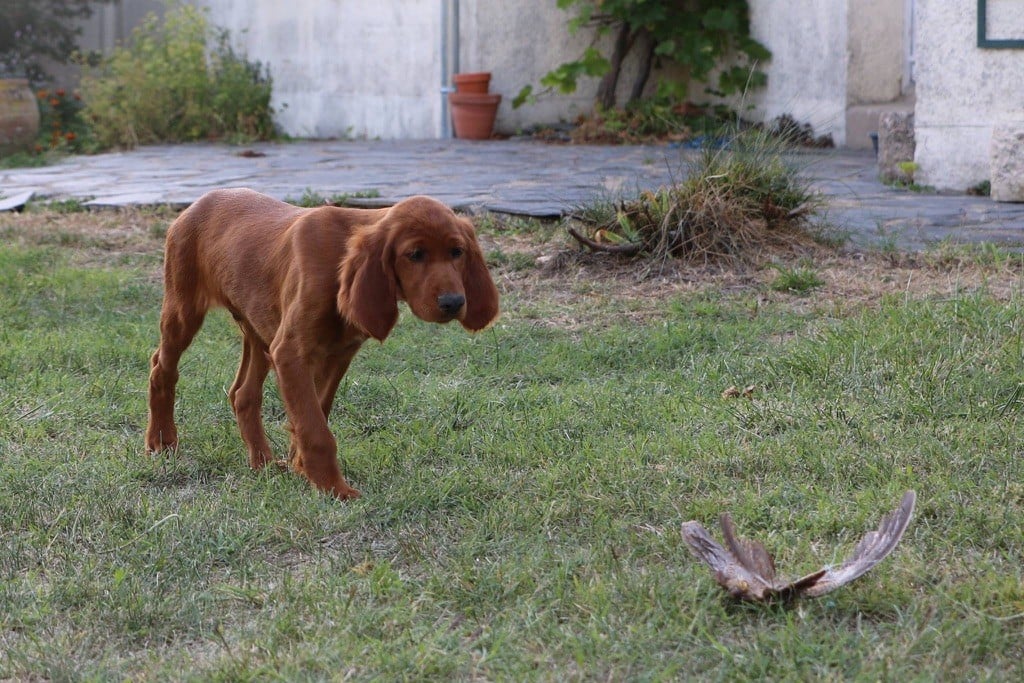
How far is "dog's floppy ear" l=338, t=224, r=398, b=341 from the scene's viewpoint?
3115 mm

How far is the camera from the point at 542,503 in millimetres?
3150

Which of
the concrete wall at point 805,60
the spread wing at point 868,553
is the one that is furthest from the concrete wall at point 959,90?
the spread wing at point 868,553

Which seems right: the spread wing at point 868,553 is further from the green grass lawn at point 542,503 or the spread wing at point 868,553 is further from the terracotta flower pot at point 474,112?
the terracotta flower pot at point 474,112

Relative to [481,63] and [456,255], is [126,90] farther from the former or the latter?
[456,255]

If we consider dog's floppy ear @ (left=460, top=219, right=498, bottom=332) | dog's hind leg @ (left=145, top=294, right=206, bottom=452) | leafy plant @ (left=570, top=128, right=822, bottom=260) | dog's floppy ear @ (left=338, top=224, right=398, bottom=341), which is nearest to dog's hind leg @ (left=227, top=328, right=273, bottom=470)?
dog's hind leg @ (left=145, top=294, right=206, bottom=452)

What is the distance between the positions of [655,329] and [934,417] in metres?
1.54

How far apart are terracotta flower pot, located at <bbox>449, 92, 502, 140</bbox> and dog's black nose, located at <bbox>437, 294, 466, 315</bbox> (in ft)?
33.7

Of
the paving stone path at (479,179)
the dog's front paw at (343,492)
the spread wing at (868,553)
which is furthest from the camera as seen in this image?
the paving stone path at (479,179)

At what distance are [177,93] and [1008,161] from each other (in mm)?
9771

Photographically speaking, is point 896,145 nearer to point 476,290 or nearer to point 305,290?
point 476,290

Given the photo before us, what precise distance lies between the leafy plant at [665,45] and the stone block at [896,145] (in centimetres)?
406

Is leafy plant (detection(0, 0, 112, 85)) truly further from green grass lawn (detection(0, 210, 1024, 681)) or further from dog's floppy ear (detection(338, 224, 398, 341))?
dog's floppy ear (detection(338, 224, 398, 341))

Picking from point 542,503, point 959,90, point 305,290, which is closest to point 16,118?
point 959,90

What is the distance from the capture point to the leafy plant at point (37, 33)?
16875mm
